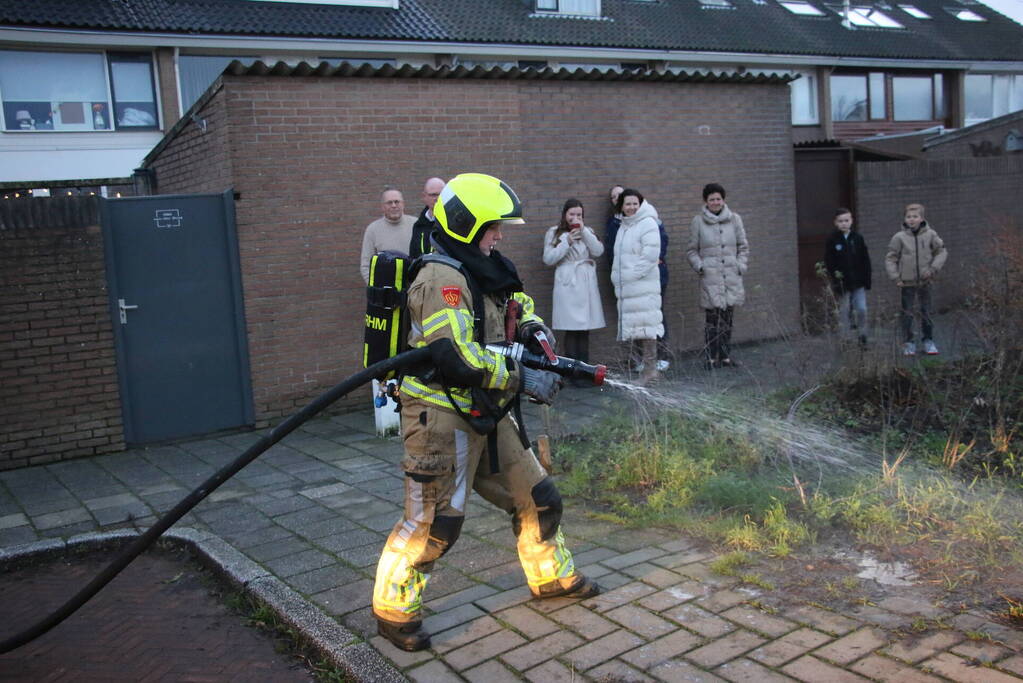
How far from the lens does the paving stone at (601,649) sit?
3.86 meters

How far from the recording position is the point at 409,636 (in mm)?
4074

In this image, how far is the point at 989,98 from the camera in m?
34.0

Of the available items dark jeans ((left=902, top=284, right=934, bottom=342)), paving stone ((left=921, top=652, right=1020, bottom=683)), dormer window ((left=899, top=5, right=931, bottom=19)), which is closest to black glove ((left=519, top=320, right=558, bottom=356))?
paving stone ((left=921, top=652, right=1020, bottom=683))

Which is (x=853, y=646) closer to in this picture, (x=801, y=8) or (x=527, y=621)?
(x=527, y=621)

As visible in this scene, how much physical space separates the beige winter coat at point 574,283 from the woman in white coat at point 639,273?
0.35 meters

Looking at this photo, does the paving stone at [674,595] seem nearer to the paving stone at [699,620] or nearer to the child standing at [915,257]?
the paving stone at [699,620]

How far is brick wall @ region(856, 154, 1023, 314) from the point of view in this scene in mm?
13688

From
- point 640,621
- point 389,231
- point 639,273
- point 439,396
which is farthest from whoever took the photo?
point 639,273

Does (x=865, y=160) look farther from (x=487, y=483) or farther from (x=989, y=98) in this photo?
(x=989, y=98)

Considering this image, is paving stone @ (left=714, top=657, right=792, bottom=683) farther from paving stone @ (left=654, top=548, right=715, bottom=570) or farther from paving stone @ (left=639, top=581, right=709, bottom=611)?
paving stone @ (left=654, top=548, right=715, bottom=570)

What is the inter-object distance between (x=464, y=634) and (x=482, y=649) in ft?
0.60

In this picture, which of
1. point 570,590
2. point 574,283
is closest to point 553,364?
point 570,590

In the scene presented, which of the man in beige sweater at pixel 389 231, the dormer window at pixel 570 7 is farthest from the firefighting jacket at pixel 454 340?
the dormer window at pixel 570 7

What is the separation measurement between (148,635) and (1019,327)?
6.04 m
